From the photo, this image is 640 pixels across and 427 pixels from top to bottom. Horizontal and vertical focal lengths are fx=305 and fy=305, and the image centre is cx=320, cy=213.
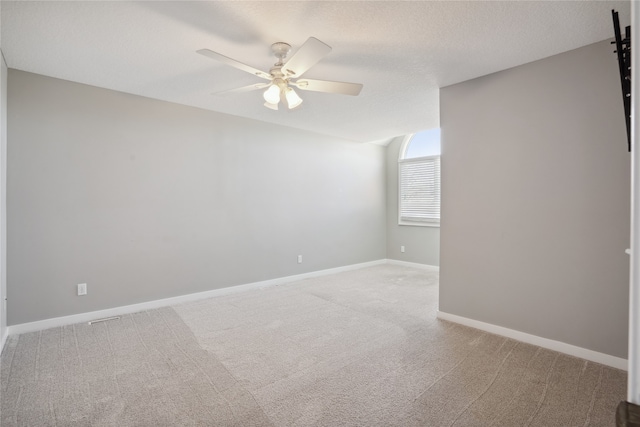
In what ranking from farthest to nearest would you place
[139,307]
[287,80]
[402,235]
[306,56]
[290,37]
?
[402,235] < [139,307] < [287,80] < [290,37] < [306,56]

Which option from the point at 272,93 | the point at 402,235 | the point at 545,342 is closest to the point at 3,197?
the point at 272,93

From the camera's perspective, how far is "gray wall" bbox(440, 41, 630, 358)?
7.53 feet

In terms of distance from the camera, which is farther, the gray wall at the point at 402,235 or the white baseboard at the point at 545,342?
the gray wall at the point at 402,235

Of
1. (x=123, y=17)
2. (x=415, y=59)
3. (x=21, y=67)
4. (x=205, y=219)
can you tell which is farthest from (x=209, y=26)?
(x=205, y=219)

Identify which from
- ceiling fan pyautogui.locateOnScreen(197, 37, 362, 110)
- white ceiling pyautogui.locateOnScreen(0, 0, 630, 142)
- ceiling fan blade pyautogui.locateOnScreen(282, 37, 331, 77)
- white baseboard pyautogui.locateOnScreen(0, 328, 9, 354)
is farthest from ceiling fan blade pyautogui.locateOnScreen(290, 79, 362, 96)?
white baseboard pyautogui.locateOnScreen(0, 328, 9, 354)

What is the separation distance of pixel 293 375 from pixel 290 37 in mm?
2479

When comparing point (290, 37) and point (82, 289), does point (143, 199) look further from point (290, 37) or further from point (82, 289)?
point (290, 37)

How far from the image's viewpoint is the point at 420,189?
19.4 ft

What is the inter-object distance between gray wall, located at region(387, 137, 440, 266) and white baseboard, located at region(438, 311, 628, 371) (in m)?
2.60

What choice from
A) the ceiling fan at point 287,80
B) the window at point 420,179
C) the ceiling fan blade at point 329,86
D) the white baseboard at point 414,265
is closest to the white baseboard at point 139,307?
the white baseboard at point 414,265

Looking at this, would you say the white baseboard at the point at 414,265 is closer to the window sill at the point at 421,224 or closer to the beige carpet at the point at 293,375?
the window sill at the point at 421,224

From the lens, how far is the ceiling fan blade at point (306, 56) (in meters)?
1.84

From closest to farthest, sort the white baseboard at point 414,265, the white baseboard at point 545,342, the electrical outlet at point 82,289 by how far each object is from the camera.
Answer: the white baseboard at point 545,342 < the electrical outlet at point 82,289 < the white baseboard at point 414,265

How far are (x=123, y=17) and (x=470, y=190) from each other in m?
3.21
